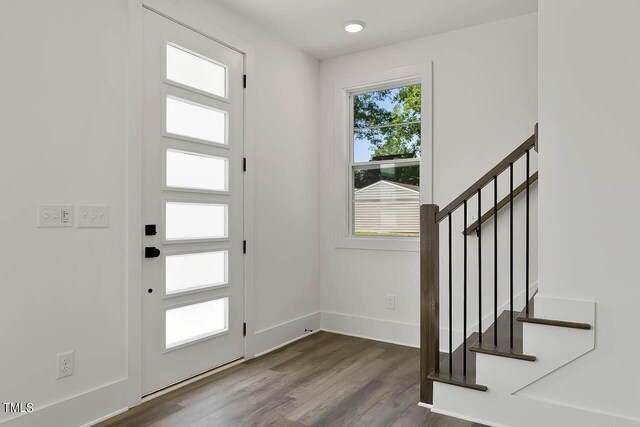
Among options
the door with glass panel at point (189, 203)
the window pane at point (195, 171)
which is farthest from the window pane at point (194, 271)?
the window pane at point (195, 171)

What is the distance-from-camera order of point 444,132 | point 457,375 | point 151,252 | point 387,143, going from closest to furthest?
point 457,375
point 151,252
point 444,132
point 387,143

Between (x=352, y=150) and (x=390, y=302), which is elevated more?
(x=352, y=150)

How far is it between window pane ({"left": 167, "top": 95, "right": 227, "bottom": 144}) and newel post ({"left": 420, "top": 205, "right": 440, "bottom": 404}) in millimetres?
1612

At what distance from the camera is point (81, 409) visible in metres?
2.25

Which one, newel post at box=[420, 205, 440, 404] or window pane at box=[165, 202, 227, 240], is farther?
window pane at box=[165, 202, 227, 240]

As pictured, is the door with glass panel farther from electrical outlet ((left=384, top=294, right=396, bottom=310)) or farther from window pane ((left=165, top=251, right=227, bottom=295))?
electrical outlet ((left=384, top=294, right=396, bottom=310))

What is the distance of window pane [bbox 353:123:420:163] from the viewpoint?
383 cm

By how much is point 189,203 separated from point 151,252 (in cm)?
45

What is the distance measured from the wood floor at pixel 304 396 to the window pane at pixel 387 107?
2.08 metres

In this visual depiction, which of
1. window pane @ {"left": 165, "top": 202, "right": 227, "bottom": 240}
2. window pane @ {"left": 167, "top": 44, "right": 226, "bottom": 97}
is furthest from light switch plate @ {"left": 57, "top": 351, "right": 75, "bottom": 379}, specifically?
window pane @ {"left": 167, "top": 44, "right": 226, "bottom": 97}

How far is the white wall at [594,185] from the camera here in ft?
6.78

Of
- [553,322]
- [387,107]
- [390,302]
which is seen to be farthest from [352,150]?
[553,322]

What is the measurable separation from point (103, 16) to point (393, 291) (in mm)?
3003

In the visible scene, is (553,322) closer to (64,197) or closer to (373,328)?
(373,328)
